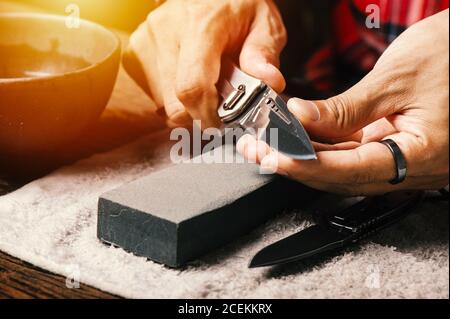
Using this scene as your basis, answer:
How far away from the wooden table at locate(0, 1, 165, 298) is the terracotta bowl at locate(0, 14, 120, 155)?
0.03 m

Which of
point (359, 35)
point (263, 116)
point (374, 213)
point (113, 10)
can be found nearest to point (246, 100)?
point (263, 116)

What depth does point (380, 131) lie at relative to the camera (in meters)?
0.53

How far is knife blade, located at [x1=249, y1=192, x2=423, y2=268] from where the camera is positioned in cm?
46

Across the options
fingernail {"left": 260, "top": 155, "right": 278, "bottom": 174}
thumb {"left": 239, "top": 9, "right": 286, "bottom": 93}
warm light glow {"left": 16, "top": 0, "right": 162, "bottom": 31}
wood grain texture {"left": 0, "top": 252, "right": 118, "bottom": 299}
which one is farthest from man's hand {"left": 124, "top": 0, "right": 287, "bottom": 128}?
warm light glow {"left": 16, "top": 0, "right": 162, "bottom": 31}

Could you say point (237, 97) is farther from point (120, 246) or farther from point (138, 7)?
point (138, 7)

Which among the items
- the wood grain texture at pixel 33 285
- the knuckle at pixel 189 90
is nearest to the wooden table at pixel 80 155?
the wood grain texture at pixel 33 285

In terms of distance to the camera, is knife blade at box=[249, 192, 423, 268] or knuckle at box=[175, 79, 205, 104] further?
knuckle at box=[175, 79, 205, 104]

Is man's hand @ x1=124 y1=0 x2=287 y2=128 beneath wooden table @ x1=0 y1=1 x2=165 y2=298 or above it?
above

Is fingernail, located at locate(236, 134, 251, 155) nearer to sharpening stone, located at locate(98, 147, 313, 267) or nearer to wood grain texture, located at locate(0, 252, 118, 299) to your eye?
sharpening stone, located at locate(98, 147, 313, 267)

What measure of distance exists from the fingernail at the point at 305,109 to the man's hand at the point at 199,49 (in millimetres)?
113

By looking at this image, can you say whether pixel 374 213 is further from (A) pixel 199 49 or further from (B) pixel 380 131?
(A) pixel 199 49

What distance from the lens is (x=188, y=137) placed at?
2.30ft

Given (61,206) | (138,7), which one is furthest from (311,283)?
(138,7)

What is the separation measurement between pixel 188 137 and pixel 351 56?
0.78 feet
